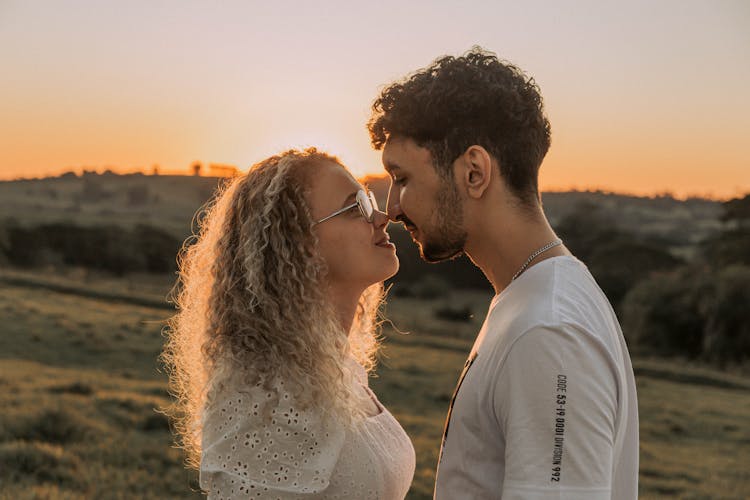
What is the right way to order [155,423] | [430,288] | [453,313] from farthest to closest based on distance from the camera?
[430,288] → [453,313] → [155,423]

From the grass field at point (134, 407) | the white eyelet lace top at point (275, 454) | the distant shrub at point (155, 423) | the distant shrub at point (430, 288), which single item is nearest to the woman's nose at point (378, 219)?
the white eyelet lace top at point (275, 454)

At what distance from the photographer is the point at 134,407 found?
1337 cm

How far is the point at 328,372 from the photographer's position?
3139 millimetres

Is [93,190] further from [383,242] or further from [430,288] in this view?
[383,242]

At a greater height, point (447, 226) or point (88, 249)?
point (447, 226)

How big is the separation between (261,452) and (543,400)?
47.3 inches

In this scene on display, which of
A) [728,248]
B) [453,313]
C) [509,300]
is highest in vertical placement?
[509,300]

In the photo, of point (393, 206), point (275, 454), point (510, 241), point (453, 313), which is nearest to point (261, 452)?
point (275, 454)

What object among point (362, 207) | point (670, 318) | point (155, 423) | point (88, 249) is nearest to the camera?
point (362, 207)

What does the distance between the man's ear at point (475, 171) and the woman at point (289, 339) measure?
2.56ft

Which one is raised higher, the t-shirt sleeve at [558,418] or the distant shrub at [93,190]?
the t-shirt sleeve at [558,418]

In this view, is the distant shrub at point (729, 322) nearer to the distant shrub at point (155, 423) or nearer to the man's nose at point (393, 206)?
the distant shrub at point (155, 423)

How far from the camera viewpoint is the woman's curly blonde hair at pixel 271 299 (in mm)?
3037

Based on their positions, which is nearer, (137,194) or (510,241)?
(510,241)
